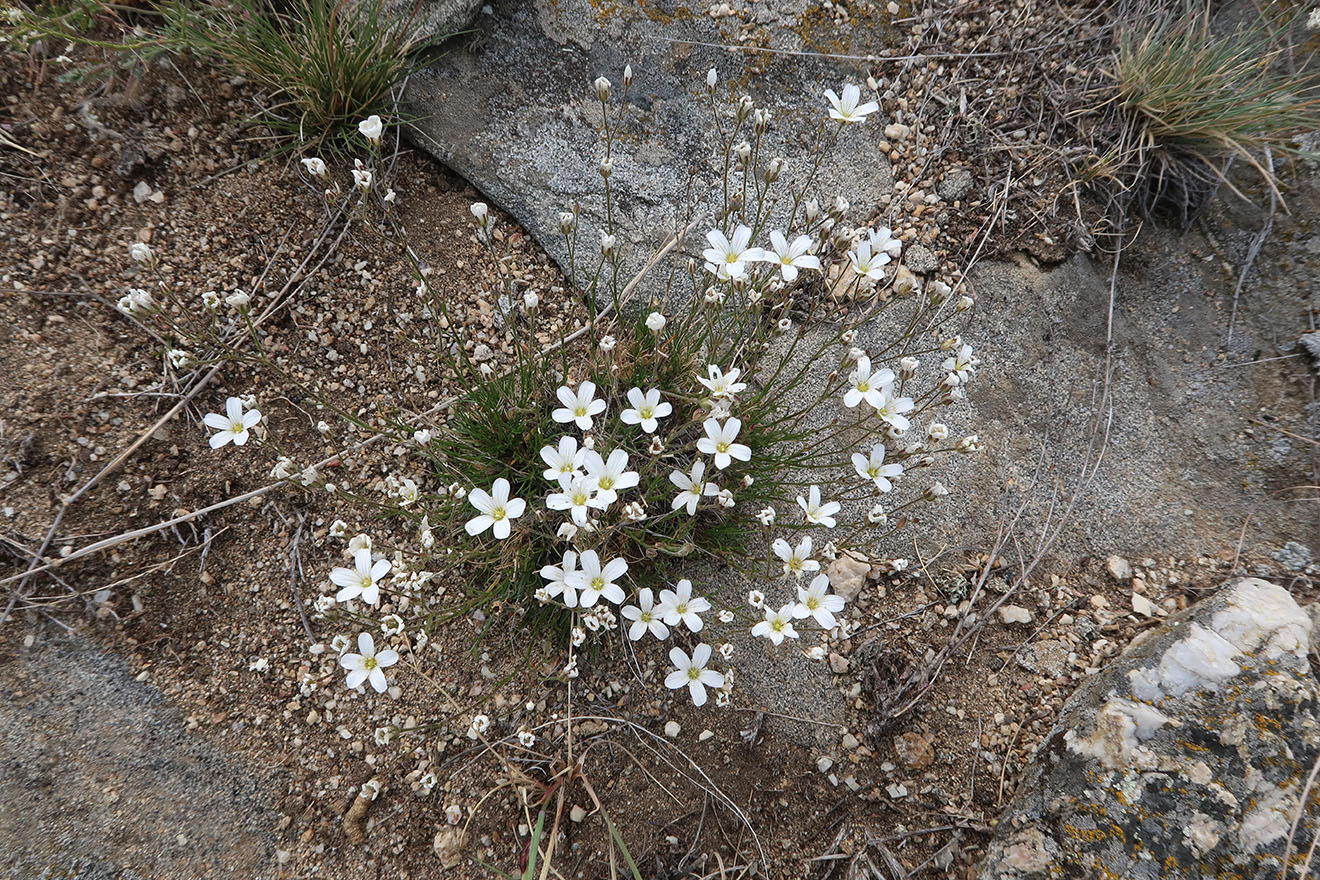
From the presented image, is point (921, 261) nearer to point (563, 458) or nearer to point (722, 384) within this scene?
point (722, 384)

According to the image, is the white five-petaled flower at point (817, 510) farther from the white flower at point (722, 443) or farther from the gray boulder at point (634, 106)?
the gray boulder at point (634, 106)

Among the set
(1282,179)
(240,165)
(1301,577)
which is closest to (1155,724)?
(1301,577)

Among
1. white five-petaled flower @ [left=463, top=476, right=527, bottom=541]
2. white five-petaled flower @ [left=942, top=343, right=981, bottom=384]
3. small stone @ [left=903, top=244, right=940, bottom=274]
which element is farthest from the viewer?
small stone @ [left=903, top=244, right=940, bottom=274]

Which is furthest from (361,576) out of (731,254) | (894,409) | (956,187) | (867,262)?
(956,187)

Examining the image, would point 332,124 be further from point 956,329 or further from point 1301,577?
point 1301,577

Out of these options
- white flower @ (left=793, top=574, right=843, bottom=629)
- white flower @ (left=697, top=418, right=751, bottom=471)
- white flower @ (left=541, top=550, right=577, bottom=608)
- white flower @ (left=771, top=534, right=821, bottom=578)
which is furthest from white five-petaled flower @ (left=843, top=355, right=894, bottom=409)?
white flower @ (left=541, top=550, right=577, bottom=608)

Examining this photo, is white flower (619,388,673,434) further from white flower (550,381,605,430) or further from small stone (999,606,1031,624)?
small stone (999,606,1031,624)

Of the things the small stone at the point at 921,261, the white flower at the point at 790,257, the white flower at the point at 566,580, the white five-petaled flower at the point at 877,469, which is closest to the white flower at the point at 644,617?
the white flower at the point at 566,580
